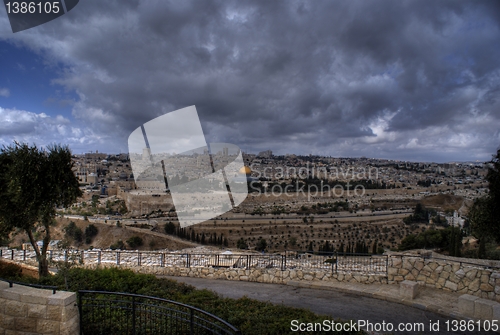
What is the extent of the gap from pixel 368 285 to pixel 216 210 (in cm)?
4545

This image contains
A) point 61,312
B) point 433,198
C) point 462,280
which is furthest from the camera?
point 433,198

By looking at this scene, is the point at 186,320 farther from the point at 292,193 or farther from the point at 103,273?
the point at 292,193

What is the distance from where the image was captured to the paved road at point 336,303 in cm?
575

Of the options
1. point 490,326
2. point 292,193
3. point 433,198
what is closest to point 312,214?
point 292,193

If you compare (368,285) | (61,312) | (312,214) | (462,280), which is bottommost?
(312,214)

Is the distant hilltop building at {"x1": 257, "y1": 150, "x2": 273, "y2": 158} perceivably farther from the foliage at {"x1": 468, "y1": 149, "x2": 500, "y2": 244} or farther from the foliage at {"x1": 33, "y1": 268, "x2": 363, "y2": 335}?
the foliage at {"x1": 33, "y1": 268, "x2": 363, "y2": 335}

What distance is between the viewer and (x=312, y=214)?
61.4m

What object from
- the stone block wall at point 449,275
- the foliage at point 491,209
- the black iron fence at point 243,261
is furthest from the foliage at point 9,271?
the foliage at point 491,209

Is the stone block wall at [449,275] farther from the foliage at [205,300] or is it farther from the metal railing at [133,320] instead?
the metal railing at [133,320]

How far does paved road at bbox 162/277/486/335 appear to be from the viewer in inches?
227

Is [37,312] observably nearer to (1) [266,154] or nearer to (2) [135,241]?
(2) [135,241]

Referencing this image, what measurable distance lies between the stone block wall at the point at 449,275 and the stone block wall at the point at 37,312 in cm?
748

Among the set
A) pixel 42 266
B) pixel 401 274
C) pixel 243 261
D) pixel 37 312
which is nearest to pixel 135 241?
pixel 243 261

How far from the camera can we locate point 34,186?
25.6 ft
